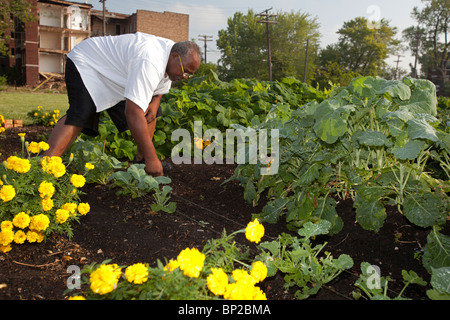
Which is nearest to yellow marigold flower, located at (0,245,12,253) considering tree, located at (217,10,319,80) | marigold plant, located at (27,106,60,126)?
marigold plant, located at (27,106,60,126)

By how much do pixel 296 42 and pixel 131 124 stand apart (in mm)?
44173

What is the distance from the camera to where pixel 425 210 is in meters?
2.07

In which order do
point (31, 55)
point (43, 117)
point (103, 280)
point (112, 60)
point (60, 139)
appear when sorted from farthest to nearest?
point (31, 55) → point (43, 117) → point (112, 60) → point (60, 139) → point (103, 280)

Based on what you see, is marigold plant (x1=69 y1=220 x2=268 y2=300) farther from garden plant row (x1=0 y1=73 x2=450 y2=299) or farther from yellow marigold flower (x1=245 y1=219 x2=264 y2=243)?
yellow marigold flower (x1=245 y1=219 x2=264 y2=243)

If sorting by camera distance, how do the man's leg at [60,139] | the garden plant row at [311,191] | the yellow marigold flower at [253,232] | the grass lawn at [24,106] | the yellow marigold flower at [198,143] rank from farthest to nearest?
the grass lawn at [24,106] < the yellow marigold flower at [198,143] < the man's leg at [60,139] < the yellow marigold flower at [253,232] < the garden plant row at [311,191]

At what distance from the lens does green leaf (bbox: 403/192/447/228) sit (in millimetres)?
2047

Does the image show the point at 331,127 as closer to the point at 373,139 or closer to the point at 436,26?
the point at 373,139

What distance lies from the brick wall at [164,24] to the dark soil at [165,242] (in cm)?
3620

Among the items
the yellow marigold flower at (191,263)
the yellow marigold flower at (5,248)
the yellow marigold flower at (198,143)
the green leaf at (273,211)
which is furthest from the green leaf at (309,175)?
the yellow marigold flower at (198,143)

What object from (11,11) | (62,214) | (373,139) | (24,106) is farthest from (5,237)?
(11,11)

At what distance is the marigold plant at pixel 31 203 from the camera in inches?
75.8

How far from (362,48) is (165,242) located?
4695 cm

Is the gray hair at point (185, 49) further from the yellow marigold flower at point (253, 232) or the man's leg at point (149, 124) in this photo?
the yellow marigold flower at point (253, 232)
